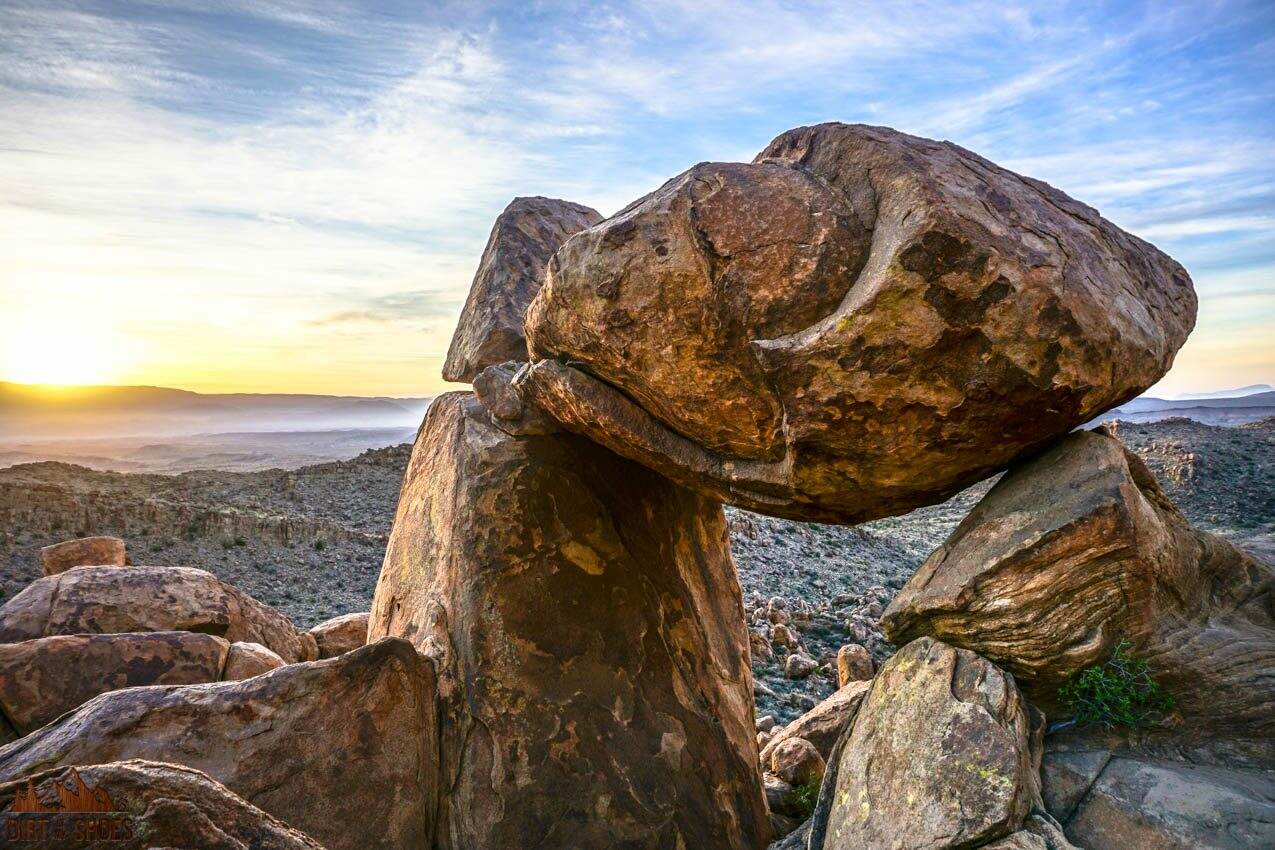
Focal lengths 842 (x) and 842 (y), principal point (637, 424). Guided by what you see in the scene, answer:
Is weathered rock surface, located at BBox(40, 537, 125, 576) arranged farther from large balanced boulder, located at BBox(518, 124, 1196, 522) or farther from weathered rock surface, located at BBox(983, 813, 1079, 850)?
weathered rock surface, located at BBox(983, 813, 1079, 850)

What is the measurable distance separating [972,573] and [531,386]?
8.79 feet

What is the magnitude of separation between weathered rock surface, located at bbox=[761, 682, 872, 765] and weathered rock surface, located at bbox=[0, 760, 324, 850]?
5.25 m

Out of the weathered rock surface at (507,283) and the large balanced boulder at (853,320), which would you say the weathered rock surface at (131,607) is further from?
the large balanced boulder at (853,320)

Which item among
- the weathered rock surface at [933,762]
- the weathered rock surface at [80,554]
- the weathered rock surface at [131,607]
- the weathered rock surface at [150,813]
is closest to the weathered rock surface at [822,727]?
the weathered rock surface at [933,762]

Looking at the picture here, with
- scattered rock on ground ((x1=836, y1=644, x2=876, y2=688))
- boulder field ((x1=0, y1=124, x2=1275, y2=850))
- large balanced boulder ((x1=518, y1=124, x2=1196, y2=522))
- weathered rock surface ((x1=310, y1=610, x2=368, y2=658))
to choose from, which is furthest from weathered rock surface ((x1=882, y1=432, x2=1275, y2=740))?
weathered rock surface ((x1=310, y1=610, x2=368, y2=658))

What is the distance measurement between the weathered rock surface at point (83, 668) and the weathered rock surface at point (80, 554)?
3.86 m

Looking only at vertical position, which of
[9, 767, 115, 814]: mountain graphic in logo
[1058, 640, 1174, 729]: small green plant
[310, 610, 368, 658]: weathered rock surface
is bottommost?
[310, 610, 368, 658]: weathered rock surface

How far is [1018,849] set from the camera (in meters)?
3.29

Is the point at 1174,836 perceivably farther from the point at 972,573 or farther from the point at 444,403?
the point at 444,403

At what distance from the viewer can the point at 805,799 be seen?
21.1 feet

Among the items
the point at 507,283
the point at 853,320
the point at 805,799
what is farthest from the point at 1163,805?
the point at 507,283

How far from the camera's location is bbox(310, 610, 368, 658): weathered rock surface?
9.74 metres

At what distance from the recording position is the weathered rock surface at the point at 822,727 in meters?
7.11

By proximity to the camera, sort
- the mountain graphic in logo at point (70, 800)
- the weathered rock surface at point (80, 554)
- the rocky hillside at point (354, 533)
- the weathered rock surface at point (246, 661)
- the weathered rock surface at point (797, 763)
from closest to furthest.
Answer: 1. the mountain graphic in logo at point (70, 800)
2. the weathered rock surface at point (797, 763)
3. the weathered rock surface at point (246, 661)
4. the weathered rock surface at point (80, 554)
5. the rocky hillside at point (354, 533)
